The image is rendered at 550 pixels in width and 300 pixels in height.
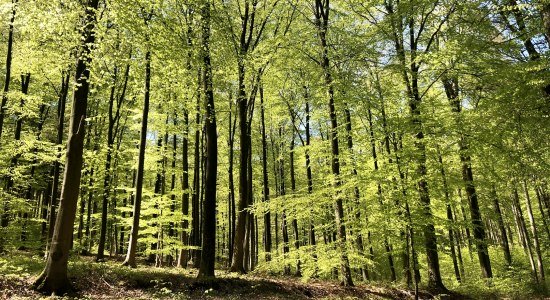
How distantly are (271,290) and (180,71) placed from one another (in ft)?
28.5

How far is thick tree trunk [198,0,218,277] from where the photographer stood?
12789mm

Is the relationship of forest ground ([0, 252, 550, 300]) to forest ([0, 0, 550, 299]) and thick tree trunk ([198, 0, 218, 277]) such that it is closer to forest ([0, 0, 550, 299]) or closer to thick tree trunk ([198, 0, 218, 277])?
forest ([0, 0, 550, 299])

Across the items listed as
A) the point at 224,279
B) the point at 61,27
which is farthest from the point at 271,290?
the point at 61,27

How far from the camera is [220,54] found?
14.4m

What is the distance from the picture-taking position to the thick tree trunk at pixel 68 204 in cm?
848

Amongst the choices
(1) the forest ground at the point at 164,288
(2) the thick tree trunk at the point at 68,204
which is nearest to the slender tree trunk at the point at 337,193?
(1) the forest ground at the point at 164,288

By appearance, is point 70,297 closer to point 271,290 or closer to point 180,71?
point 271,290

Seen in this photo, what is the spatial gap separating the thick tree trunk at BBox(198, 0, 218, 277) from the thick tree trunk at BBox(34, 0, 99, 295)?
14.0 feet

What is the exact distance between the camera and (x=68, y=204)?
877 centimetres

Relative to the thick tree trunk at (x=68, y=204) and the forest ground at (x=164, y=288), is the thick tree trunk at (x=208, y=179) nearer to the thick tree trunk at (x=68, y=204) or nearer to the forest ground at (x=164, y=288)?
the forest ground at (x=164, y=288)

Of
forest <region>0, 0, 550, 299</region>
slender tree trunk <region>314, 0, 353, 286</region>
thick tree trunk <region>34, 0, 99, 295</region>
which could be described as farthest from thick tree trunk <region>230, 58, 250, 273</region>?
thick tree trunk <region>34, 0, 99, 295</region>

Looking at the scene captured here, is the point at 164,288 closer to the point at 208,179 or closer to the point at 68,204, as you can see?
the point at 68,204

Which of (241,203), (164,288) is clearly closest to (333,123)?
(241,203)

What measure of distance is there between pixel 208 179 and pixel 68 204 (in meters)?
5.19
